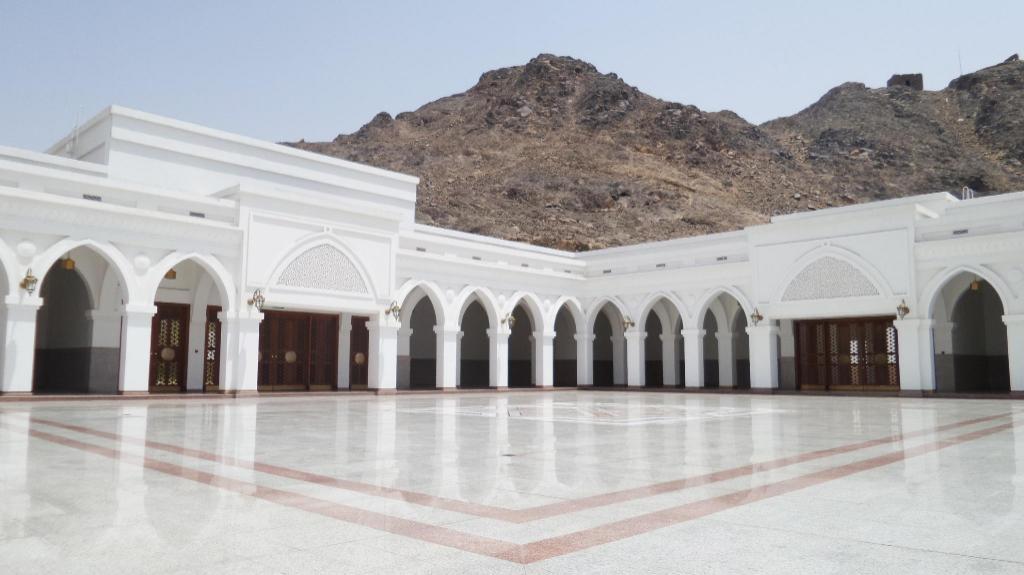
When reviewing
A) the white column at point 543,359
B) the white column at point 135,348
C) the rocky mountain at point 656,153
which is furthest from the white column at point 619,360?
the rocky mountain at point 656,153

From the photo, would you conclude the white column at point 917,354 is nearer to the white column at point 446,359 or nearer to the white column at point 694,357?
the white column at point 694,357

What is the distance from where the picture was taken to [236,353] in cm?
1723

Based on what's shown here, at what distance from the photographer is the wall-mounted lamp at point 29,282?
14.2 metres

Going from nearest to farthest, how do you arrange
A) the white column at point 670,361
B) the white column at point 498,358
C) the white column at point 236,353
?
the white column at point 236,353
the white column at point 498,358
the white column at point 670,361

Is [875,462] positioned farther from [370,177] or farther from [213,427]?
[370,177]

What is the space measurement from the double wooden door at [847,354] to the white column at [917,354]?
1.48 m

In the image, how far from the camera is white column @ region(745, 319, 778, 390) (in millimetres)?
21812

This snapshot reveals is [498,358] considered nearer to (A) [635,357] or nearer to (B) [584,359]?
(B) [584,359]

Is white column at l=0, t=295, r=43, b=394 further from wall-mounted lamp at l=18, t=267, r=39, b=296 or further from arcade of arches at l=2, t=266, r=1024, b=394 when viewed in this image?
arcade of arches at l=2, t=266, r=1024, b=394

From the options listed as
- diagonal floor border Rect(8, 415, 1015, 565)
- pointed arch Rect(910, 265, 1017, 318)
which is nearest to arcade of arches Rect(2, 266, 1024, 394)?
pointed arch Rect(910, 265, 1017, 318)

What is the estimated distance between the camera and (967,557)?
126 inches

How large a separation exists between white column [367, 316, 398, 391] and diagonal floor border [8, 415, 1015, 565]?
13725 millimetres

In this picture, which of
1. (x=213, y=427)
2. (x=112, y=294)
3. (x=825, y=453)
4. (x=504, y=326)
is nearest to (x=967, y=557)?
(x=825, y=453)

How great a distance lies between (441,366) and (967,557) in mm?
19176
